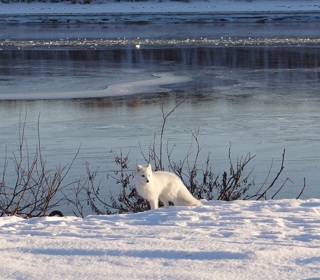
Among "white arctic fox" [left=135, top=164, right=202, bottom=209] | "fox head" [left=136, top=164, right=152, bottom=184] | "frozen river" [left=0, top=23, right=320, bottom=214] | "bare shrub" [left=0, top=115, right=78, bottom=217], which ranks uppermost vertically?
"fox head" [left=136, top=164, right=152, bottom=184]

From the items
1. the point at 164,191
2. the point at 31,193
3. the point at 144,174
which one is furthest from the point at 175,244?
Answer: the point at 31,193

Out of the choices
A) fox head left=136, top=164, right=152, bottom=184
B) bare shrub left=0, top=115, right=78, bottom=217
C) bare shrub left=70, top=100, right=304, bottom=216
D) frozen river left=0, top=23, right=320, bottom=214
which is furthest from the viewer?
frozen river left=0, top=23, right=320, bottom=214

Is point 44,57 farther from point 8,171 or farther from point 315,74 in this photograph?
point 8,171

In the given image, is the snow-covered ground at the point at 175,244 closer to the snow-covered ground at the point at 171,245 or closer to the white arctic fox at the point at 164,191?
the snow-covered ground at the point at 171,245

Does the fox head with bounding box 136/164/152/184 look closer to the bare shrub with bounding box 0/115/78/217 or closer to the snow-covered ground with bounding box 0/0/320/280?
the snow-covered ground with bounding box 0/0/320/280

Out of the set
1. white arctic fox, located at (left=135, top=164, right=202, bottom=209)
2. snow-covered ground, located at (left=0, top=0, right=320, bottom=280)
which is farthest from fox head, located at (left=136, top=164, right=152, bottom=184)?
snow-covered ground, located at (left=0, top=0, right=320, bottom=280)

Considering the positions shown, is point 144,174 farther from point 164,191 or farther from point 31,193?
point 31,193

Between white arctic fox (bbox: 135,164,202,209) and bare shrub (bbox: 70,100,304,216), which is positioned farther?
bare shrub (bbox: 70,100,304,216)

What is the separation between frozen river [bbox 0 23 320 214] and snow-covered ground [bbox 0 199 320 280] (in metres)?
2.53

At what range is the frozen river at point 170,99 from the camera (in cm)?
1027

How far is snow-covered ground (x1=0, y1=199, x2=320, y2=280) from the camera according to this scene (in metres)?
4.38

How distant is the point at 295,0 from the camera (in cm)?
5312

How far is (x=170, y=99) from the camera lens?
14.7 m

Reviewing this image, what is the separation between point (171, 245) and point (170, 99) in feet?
32.3
